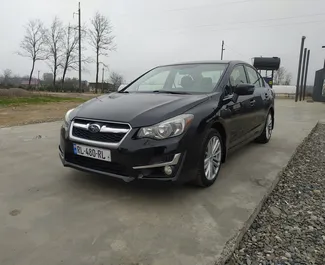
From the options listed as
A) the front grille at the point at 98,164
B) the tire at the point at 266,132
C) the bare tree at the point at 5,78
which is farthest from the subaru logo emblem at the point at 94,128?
the bare tree at the point at 5,78

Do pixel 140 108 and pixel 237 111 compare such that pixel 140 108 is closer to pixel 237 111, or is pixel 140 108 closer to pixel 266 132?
pixel 237 111

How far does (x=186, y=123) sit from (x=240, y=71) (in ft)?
5.93

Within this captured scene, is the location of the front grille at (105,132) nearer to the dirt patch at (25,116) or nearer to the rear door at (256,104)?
the rear door at (256,104)

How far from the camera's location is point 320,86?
17.2 meters

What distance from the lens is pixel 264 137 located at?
196 inches

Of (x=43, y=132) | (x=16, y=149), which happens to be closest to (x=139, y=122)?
(x=16, y=149)

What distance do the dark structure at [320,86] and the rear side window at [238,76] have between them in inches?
618

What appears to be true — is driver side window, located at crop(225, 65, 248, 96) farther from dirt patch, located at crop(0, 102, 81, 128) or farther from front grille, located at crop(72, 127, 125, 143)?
dirt patch, located at crop(0, 102, 81, 128)

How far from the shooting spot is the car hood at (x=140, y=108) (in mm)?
2438

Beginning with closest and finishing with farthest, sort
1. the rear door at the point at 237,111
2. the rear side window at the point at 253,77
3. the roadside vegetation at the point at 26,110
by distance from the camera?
the rear door at the point at 237,111, the rear side window at the point at 253,77, the roadside vegetation at the point at 26,110

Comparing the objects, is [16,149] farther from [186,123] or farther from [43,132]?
[186,123]

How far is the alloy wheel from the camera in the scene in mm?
2795

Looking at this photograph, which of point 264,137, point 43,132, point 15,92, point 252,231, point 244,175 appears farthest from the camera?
point 15,92

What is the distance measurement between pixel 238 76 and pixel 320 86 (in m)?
16.3
